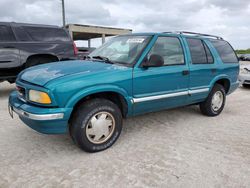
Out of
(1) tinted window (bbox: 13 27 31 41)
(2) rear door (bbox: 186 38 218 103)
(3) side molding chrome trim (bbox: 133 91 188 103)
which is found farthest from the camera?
(1) tinted window (bbox: 13 27 31 41)

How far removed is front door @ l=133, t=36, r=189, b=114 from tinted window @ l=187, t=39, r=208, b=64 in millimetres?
293

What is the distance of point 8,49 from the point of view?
6.40m

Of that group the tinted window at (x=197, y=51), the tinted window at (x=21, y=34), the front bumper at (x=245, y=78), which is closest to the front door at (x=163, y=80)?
the tinted window at (x=197, y=51)

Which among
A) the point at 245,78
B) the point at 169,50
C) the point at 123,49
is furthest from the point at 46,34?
Answer: the point at 245,78

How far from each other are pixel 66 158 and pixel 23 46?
4.56 meters

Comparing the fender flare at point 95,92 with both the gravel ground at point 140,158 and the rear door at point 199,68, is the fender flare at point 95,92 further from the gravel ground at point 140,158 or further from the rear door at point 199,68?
the rear door at point 199,68

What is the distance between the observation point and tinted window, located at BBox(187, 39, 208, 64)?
14.7 feet

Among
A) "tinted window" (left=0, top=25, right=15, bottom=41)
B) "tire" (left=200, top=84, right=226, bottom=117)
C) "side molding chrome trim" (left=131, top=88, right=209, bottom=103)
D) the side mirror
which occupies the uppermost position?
"tinted window" (left=0, top=25, right=15, bottom=41)

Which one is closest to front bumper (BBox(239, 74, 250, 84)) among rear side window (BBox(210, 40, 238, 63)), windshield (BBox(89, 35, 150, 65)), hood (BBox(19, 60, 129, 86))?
rear side window (BBox(210, 40, 238, 63))

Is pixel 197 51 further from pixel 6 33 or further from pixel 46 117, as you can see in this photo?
pixel 6 33

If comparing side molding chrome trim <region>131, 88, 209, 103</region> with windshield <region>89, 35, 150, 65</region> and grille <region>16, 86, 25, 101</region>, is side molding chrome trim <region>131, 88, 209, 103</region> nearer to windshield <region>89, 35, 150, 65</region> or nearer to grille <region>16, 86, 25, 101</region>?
windshield <region>89, 35, 150, 65</region>

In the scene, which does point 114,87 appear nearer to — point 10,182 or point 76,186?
point 76,186

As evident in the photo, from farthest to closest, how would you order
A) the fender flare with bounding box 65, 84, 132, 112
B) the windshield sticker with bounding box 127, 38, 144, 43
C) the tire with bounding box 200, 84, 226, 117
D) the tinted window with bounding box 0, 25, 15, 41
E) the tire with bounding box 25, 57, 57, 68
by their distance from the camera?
the tire with bounding box 25, 57, 57, 68
the tinted window with bounding box 0, 25, 15, 41
the tire with bounding box 200, 84, 226, 117
the windshield sticker with bounding box 127, 38, 144, 43
the fender flare with bounding box 65, 84, 132, 112

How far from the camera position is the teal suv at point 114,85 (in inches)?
116
